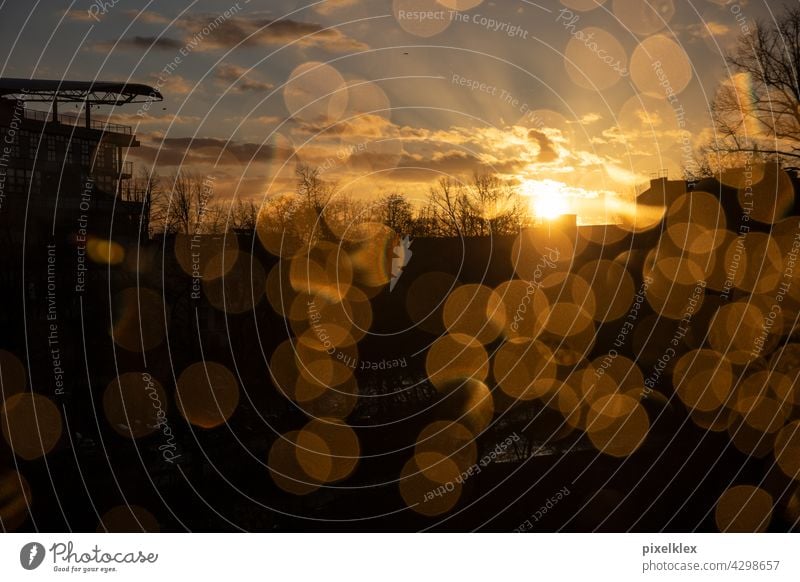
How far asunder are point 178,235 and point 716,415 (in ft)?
66.7

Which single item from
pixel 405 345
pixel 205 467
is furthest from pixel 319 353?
pixel 205 467

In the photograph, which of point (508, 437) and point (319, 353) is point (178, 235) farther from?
point (508, 437)
